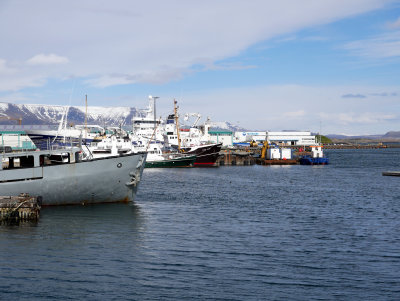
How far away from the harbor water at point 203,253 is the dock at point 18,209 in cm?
121

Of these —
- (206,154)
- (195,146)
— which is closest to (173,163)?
(206,154)

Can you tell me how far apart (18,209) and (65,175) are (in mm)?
5760

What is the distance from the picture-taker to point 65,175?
1398 inches

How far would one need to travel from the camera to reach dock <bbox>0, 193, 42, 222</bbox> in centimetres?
2983

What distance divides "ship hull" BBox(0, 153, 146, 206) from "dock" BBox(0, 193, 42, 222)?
148 inches

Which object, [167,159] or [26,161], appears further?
[167,159]

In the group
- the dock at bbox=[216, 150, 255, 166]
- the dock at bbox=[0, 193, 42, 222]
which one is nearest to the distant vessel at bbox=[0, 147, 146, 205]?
the dock at bbox=[0, 193, 42, 222]

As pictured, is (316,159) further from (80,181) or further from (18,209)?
(18,209)

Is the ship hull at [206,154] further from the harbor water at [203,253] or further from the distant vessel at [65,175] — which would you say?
the distant vessel at [65,175]

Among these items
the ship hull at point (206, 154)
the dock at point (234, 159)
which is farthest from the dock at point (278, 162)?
the ship hull at point (206, 154)

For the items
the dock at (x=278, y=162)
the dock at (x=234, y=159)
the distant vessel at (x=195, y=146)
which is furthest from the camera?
the dock at (x=234, y=159)

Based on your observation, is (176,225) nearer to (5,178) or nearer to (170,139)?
(5,178)

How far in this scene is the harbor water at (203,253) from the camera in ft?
56.4

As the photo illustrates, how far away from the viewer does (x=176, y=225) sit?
3012cm
